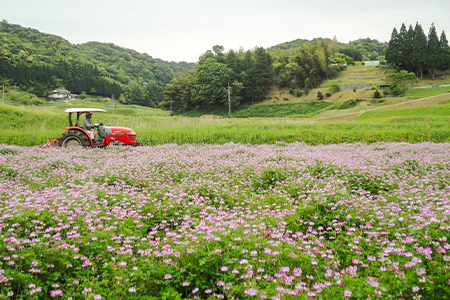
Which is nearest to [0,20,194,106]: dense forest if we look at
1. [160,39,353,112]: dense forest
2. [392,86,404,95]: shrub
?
[160,39,353,112]: dense forest

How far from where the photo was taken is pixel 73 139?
44.5 ft

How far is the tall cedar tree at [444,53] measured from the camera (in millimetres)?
77750

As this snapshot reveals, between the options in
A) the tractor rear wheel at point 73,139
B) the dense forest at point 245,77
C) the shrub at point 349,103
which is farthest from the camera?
the dense forest at point 245,77

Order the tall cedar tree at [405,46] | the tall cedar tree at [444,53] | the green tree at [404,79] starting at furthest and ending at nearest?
the tall cedar tree at [405,46], the tall cedar tree at [444,53], the green tree at [404,79]

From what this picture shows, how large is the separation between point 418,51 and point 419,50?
45cm

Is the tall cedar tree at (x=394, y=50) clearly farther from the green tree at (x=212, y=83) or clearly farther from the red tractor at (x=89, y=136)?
the red tractor at (x=89, y=136)

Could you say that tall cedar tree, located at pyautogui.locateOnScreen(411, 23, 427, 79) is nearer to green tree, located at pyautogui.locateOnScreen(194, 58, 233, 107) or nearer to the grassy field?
the grassy field

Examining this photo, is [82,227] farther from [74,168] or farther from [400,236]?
[74,168]

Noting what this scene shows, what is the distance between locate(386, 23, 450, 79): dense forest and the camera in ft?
254

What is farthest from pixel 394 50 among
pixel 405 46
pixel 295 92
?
pixel 295 92

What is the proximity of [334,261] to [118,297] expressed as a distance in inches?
102

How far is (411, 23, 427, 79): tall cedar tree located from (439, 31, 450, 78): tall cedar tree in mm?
4971

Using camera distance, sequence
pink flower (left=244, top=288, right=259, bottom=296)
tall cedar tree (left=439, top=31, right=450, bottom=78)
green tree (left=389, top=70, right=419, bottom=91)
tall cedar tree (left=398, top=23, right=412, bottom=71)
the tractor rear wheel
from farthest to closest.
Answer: tall cedar tree (left=398, top=23, right=412, bottom=71) < tall cedar tree (left=439, top=31, right=450, bottom=78) < green tree (left=389, top=70, right=419, bottom=91) < the tractor rear wheel < pink flower (left=244, top=288, right=259, bottom=296)

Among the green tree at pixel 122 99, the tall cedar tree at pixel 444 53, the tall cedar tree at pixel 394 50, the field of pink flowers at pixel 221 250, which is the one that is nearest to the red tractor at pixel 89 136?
the field of pink flowers at pixel 221 250
